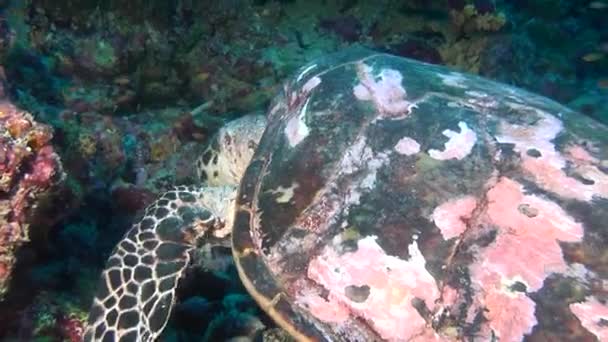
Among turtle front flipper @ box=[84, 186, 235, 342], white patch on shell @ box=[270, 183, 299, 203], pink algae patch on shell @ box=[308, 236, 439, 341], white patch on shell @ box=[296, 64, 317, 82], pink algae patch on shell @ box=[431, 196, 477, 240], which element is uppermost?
white patch on shell @ box=[296, 64, 317, 82]

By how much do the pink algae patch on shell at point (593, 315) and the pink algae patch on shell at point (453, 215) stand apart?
→ 1.47ft

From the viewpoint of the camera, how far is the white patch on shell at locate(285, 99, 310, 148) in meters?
2.35

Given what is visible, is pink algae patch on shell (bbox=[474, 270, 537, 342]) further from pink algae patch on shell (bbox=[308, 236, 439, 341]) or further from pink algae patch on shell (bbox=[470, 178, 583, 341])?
pink algae patch on shell (bbox=[308, 236, 439, 341])

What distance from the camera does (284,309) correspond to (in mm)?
1967

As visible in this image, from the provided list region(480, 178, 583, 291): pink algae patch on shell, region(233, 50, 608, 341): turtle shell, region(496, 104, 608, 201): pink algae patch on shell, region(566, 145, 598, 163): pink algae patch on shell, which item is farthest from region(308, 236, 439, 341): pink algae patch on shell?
region(566, 145, 598, 163): pink algae patch on shell

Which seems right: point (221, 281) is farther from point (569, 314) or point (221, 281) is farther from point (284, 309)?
point (569, 314)

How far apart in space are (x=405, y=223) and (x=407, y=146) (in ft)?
1.21

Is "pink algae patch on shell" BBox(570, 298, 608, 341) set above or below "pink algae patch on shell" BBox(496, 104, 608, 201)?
below

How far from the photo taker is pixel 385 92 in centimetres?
238

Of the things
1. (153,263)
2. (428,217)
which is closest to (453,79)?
(428,217)

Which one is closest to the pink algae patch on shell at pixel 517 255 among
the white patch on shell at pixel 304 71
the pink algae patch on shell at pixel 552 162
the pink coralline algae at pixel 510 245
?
the pink coralline algae at pixel 510 245

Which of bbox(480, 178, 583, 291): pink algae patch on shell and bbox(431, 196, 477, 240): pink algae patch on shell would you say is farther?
bbox(431, 196, 477, 240): pink algae patch on shell

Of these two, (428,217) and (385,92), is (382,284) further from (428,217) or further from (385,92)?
(385,92)

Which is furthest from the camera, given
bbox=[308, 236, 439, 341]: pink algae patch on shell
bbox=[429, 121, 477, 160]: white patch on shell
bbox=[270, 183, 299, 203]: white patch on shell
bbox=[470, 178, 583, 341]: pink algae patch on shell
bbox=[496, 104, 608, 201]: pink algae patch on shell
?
bbox=[270, 183, 299, 203]: white patch on shell
